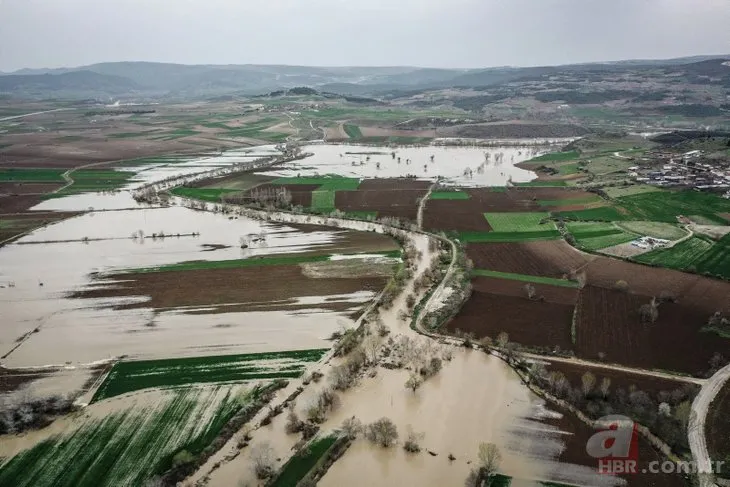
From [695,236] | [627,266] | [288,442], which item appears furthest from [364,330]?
[695,236]

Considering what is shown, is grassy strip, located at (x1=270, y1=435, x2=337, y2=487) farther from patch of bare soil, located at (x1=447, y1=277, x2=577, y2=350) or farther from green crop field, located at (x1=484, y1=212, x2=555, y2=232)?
green crop field, located at (x1=484, y1=212, x2=555, y2=232)

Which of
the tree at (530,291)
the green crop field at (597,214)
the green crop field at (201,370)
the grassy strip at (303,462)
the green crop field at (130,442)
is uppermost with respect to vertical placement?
the green crop field at (597,214)

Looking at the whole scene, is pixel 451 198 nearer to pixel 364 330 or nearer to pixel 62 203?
pixel 364 330

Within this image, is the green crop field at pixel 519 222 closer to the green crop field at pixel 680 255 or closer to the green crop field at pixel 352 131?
the green crop field at pixel 680 255

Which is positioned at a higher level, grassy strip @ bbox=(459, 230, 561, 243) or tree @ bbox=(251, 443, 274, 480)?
grassy strip @ bbox=(459, 230, 561, 243)

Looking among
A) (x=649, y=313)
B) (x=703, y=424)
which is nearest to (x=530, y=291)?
(x=649, y=313)

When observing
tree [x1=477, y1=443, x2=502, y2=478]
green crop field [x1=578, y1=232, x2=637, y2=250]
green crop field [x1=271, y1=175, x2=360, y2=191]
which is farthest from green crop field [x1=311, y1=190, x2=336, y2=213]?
tree [x1=477, y1=443, x2=502, y2=478]

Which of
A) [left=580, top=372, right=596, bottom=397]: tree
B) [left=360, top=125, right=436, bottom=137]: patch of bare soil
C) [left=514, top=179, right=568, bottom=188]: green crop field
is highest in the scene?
[left=360, top=125, right=436, bottom=137]: patch of bare soil

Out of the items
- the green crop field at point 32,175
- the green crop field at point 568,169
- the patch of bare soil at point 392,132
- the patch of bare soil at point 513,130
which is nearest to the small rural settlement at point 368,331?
the green crop field at point 32,175
